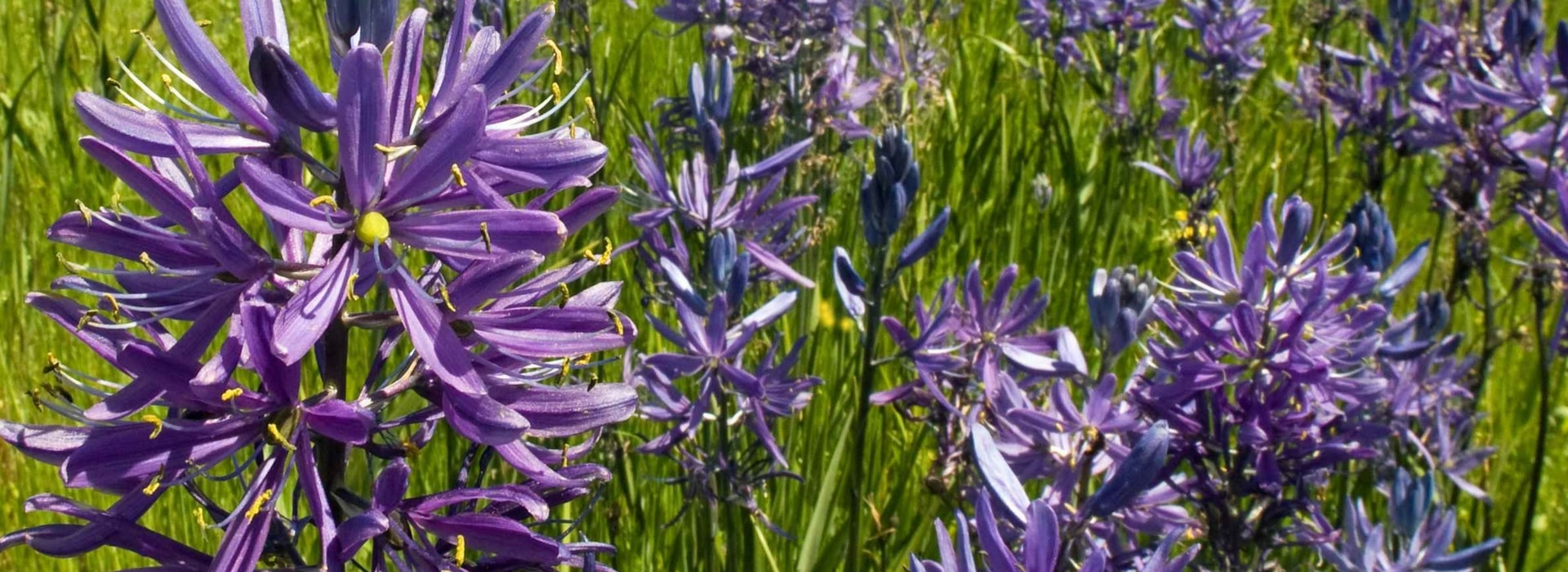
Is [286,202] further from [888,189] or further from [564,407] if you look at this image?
[888,189]

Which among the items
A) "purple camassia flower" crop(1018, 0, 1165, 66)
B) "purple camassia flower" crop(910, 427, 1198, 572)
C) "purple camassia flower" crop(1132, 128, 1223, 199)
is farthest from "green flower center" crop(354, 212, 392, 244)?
"purple camassia flower" crop(1018, 0, 1165, 66)

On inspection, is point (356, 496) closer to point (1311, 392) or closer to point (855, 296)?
point (855, 296)

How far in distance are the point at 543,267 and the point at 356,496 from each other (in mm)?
1768

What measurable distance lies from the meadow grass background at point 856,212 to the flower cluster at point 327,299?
0.58 m

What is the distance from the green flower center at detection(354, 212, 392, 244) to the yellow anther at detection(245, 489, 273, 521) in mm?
205

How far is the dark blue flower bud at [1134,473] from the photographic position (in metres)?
1.31

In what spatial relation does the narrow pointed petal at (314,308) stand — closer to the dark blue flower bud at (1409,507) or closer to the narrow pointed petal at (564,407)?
the narrow pointed petal at (564,407)

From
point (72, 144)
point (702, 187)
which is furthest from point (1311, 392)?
point (72, 144)

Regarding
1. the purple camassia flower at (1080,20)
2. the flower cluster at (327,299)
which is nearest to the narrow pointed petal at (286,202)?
the flower cluster at (327,299)

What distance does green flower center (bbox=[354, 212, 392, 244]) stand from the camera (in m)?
0.95

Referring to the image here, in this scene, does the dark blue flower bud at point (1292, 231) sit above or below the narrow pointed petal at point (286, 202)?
below

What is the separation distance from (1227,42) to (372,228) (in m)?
3.73

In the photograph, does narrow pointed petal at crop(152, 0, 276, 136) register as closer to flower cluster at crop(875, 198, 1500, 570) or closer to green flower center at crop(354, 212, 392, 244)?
green flower center at crop(354, 212, 392, 244)

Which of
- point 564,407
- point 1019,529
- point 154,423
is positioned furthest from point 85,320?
point 1019,529
